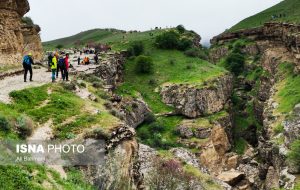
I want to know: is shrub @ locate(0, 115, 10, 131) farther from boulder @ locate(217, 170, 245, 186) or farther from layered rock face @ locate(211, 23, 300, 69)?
layered rock face @ locate(211, 23, 300, 69)

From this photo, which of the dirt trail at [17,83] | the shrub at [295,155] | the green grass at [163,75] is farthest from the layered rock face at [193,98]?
the dirt trail at [17,83]

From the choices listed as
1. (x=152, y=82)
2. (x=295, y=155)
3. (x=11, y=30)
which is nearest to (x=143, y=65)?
(x=152, y=82)

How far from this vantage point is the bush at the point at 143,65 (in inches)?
2837

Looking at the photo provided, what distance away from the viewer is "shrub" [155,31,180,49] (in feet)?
270

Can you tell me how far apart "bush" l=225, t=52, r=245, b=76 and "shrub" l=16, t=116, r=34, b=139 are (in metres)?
80.7

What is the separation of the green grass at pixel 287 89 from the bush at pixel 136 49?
2303 centimetres

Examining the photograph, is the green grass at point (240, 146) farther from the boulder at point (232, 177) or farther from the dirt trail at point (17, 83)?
the dirt trail at point (17, 83)

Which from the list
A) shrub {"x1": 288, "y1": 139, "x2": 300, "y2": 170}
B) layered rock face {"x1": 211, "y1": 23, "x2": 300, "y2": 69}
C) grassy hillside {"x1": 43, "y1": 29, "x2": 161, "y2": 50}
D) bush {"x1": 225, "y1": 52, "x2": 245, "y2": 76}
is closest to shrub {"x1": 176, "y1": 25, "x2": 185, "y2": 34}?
grassy hillside {"x1": 43, "y1": 29, "x2": 161, "y2": 50}

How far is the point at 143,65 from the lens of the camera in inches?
2864

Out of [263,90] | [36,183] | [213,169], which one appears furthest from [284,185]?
[263,90]

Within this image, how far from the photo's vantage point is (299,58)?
66.4 m

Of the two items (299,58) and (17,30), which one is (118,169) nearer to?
(17,30)

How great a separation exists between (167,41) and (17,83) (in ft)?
181

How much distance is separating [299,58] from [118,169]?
51.2 metres
